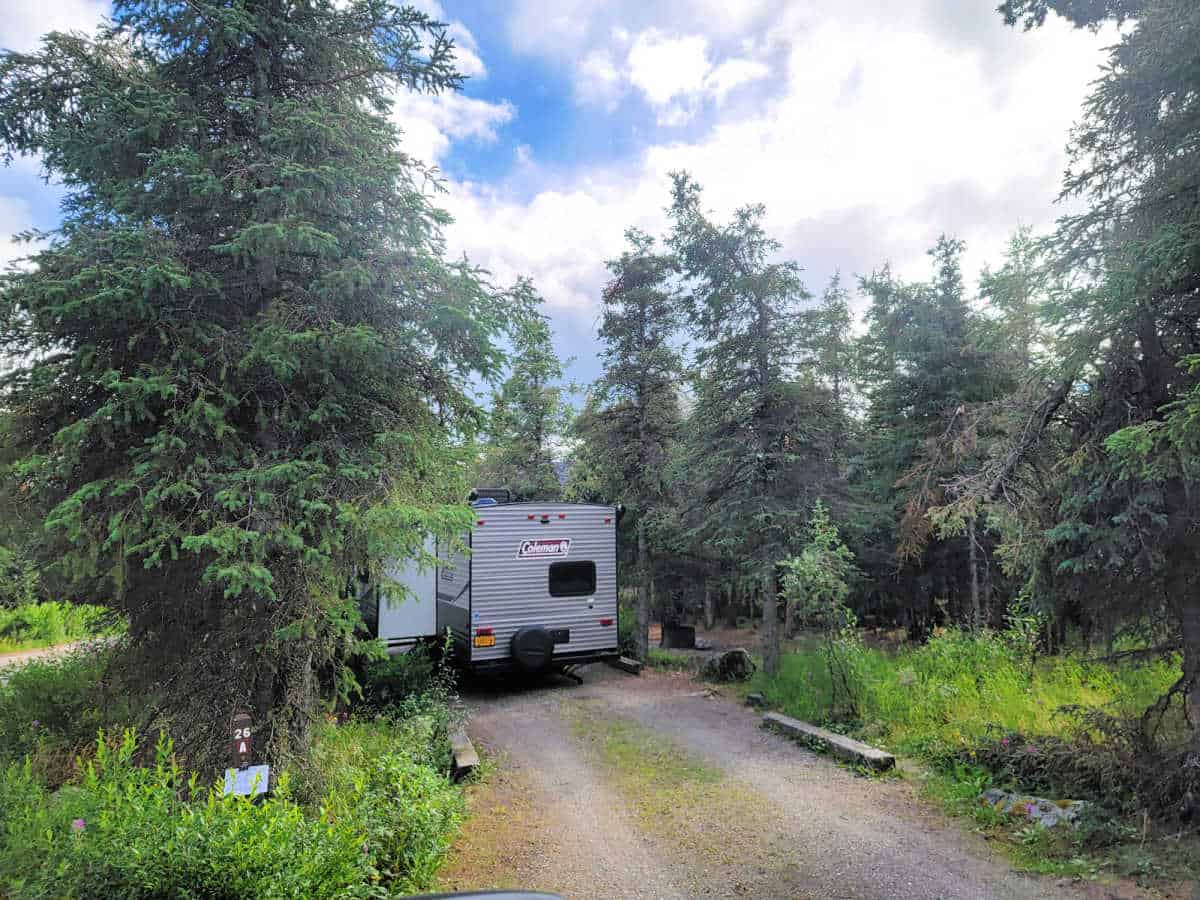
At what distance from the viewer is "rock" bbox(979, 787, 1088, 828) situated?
5.05 metres

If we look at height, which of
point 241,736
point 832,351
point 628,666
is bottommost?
point 628,666

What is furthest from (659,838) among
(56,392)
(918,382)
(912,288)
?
(912,288)

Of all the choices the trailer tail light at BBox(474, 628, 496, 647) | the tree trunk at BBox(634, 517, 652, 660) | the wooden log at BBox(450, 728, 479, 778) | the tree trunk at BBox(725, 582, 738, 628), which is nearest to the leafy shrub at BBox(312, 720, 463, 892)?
the wooden log at BBox(450, 728, 479, 778)

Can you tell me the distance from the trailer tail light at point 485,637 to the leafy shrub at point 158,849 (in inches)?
258

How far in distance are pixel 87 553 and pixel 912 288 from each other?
16074mm

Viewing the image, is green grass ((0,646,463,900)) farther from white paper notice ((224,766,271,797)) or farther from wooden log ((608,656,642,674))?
wooden log ((608,656,642,674))

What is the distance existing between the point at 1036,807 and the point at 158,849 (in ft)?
20.5

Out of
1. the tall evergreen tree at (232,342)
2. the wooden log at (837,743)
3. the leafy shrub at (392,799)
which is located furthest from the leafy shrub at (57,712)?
the wooden log at (837,743)

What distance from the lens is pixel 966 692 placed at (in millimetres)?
7785

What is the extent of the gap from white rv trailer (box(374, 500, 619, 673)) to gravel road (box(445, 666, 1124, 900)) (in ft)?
7.17

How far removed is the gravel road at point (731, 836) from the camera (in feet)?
14.8

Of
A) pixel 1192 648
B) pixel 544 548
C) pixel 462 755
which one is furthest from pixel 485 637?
pixel 1192 648

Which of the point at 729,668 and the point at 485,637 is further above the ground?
the point at 485,637

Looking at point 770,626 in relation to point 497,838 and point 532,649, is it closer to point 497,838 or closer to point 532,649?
point 532,649
